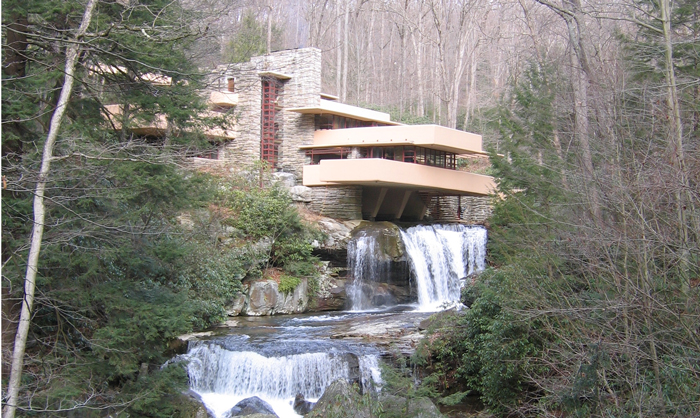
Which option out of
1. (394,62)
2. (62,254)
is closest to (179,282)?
(62,254)

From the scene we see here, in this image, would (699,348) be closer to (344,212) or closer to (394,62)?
(344,212)

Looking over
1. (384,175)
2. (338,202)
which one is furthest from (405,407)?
(338,202)

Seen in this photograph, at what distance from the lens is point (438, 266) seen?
1905 centimetres

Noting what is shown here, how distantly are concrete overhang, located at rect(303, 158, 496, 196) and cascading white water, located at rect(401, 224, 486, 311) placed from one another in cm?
166

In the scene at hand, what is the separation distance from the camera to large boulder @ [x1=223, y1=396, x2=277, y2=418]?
10.5 metres

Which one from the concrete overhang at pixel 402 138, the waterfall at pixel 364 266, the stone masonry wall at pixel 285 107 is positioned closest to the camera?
the waterfall at pixel 364 266

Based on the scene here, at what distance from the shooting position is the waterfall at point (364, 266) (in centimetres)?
1820

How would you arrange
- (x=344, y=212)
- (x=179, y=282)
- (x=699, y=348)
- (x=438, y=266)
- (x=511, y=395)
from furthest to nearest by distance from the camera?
(x=344, y=212) < (x=438, y=266) < (x=179, y=282) < (x=511, y=395) < (x=699, y=348)

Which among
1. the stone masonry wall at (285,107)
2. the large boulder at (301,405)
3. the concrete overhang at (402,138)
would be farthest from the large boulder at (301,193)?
the large boulder at (301,405)

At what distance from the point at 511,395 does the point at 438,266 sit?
9.29 m

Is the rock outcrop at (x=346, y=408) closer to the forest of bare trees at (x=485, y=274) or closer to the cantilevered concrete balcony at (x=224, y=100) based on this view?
the forest of bare trees at (x=485, y=274)

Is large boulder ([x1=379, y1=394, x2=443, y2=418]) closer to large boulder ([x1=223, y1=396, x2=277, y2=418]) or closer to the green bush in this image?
the green bush

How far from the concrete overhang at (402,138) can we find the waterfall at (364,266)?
3.78 m

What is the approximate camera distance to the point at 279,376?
455 inches
